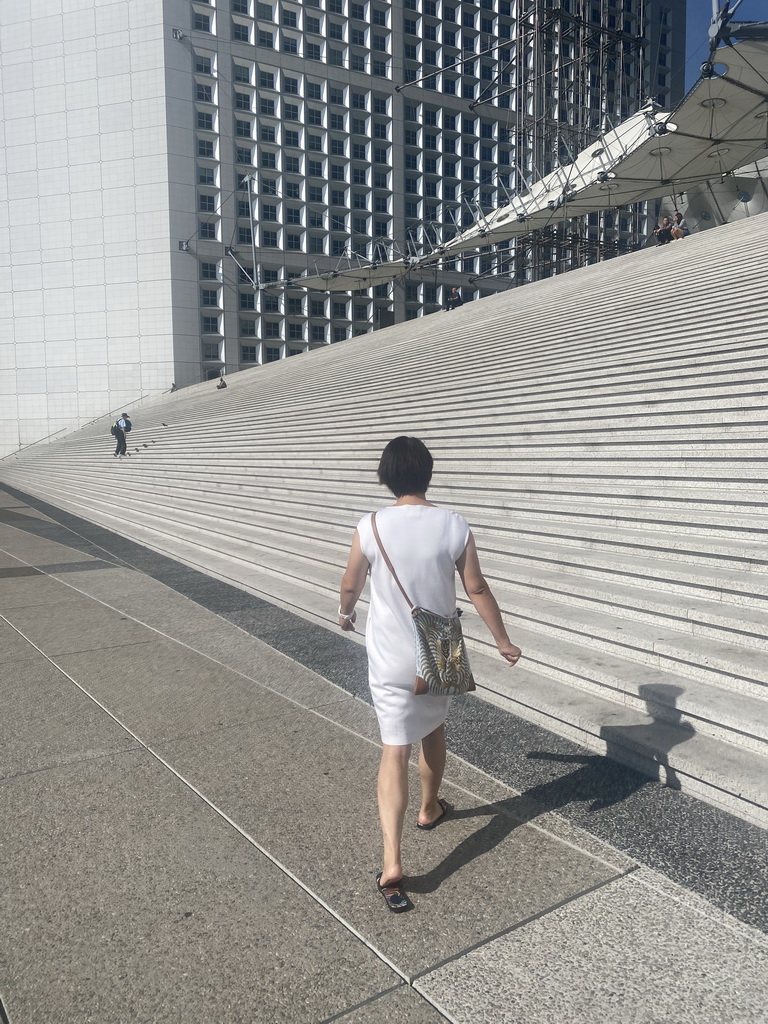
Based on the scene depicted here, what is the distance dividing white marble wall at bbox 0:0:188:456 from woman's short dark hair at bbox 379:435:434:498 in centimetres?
3876

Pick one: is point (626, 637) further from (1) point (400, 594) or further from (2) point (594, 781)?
(1) point (400, 594)

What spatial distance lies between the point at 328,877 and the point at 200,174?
42.0 meters

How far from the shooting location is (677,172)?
29.0 m

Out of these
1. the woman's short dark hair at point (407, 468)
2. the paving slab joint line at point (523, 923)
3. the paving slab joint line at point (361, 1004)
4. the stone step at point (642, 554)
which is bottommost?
the paving slab joint line at point (361, 1004)

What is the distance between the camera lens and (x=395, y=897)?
2650 millimetres

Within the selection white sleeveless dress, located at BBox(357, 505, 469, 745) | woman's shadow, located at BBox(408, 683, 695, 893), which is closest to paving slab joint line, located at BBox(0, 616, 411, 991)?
woman's shadow, located at BBox(408, 683, 695, 893)

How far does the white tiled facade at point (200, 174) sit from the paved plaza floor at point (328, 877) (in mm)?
37588

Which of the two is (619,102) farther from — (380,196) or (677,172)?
(677,172)

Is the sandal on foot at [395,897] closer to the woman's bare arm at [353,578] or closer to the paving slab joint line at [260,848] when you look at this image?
the paving slab joint line at [260,848]

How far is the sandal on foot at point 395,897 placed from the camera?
2631 mm

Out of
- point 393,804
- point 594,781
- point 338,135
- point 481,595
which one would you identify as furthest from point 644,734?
point 338,135

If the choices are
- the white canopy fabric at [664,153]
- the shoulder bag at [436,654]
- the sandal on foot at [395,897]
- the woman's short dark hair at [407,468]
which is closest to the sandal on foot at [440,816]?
the sandal on foot at [395,897]

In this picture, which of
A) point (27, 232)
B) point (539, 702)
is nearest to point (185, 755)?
point (539, 702)

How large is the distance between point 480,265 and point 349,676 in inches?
1777
